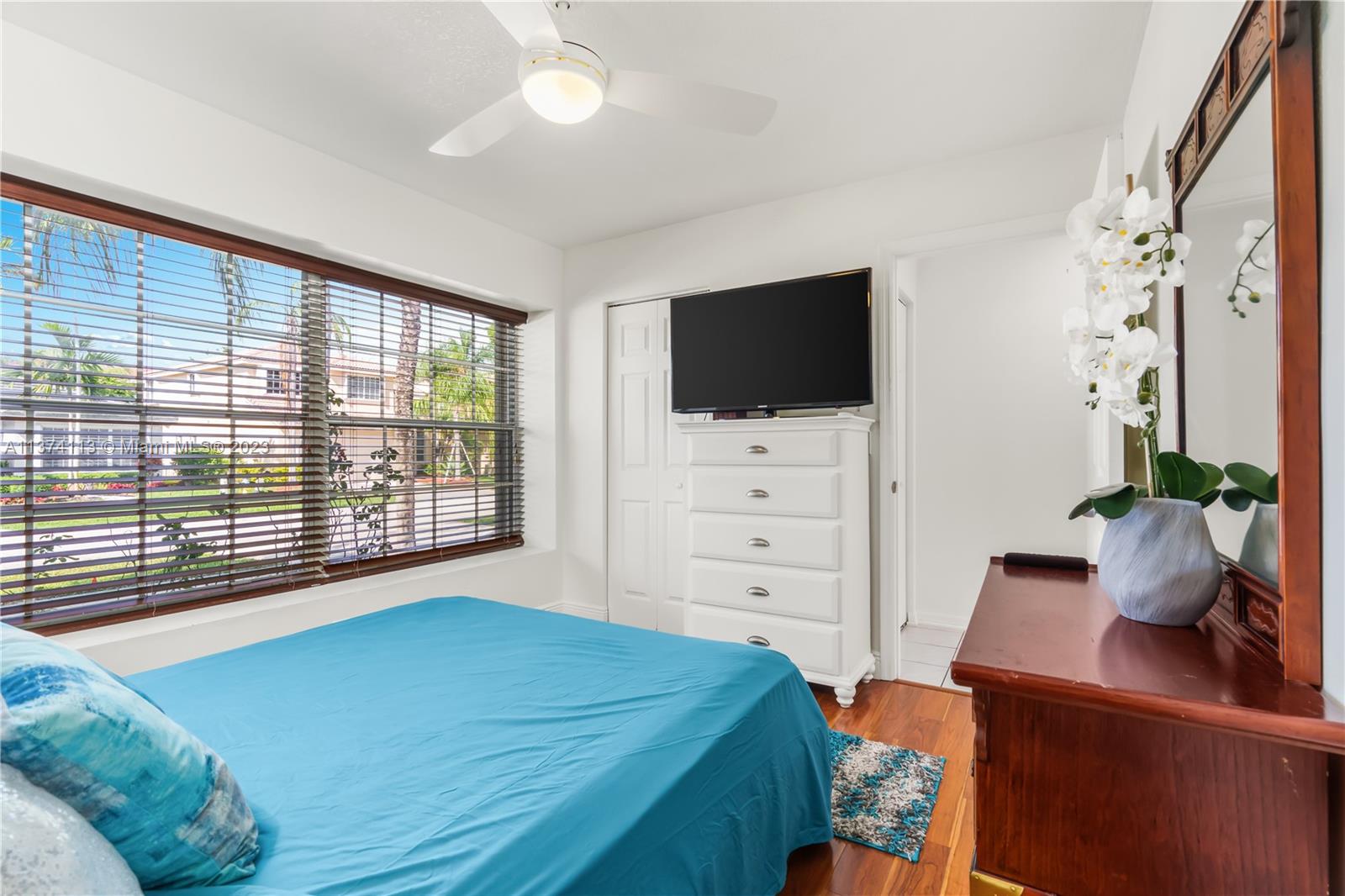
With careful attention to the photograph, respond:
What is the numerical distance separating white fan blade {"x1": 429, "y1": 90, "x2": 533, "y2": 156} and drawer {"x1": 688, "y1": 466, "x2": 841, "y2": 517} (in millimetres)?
1821

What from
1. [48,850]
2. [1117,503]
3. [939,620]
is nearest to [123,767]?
[48,850]

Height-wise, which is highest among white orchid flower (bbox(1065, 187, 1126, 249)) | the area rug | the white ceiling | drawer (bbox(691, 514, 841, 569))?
the white ceiling

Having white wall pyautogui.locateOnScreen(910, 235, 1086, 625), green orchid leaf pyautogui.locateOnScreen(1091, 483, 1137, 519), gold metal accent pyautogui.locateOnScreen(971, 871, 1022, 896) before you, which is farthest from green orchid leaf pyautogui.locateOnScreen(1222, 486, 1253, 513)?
white wall pyautogui.locateOnScreen(910, 235, 1086, 625)

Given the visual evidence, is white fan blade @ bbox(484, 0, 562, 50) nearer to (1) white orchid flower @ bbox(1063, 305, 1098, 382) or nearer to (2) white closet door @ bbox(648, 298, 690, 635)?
(1) white orchid flower @ bbox(1063, 305, 1098, 382)

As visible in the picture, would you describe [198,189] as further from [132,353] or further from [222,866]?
[222,866]

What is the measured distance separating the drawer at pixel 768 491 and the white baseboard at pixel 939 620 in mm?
1826

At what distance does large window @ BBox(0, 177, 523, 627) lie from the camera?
2234 mm

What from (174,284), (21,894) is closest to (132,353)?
(174,284)

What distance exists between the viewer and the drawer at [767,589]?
9.52ft

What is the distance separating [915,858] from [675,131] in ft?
9.17

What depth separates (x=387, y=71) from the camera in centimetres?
229

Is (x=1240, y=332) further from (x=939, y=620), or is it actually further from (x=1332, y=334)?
(x=939, y=620)

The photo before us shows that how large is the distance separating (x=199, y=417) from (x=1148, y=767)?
10.6 ft

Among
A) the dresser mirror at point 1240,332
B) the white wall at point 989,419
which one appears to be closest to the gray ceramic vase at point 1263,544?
the dresser mirror at point 1240,332
